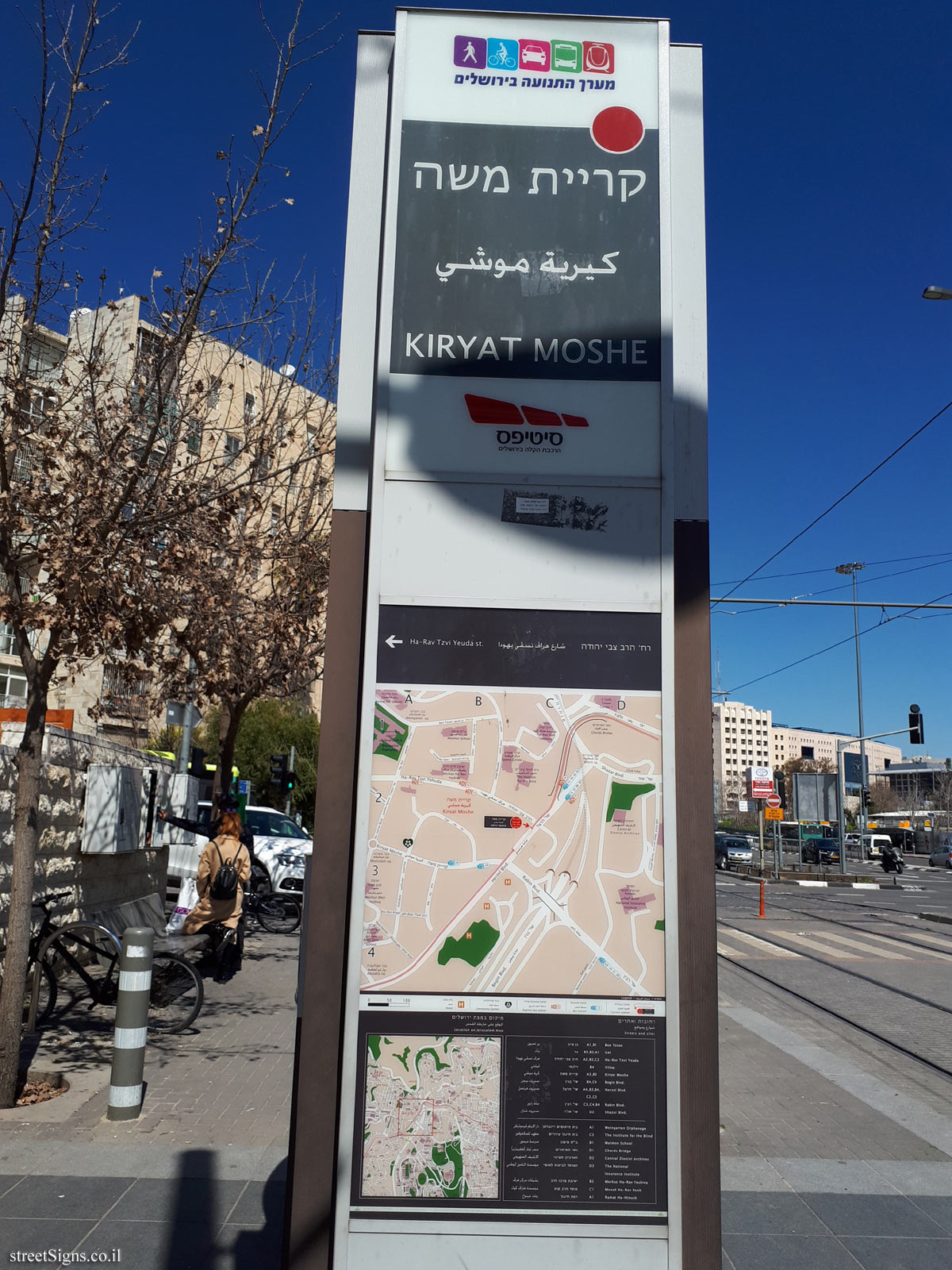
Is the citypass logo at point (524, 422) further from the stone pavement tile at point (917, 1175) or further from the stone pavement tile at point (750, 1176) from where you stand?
the stone pavement tile at point (917, 1175)

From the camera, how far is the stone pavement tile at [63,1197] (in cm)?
452

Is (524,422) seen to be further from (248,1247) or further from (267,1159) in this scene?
(267,1159)

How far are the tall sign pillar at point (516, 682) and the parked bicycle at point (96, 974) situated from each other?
4.97 meters

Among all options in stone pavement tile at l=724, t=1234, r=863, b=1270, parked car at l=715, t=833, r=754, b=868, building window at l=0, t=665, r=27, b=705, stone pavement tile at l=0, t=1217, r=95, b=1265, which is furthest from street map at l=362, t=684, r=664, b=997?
parked car at l=715, t=833, r=754, b=868

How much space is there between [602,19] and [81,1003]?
825cm

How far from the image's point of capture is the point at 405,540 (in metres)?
3.52

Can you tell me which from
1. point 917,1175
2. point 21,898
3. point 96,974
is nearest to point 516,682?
point 917,1175

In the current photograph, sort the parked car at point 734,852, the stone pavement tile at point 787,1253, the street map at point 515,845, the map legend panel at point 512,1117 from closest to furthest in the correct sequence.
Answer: the map legend panel at point 512,1117, the street map at point 515,845, the stone pavement tile at point 787,1253, the parked car at point 734,852

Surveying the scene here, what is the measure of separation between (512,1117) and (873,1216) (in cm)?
269

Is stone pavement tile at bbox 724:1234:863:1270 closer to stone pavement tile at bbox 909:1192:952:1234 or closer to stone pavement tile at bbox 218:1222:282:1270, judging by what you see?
stone pavement tile at bbox 909:1192:952:1234

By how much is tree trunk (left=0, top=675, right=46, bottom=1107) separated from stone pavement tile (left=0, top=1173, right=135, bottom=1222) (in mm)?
1270

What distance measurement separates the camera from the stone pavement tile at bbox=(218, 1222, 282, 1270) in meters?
4.16

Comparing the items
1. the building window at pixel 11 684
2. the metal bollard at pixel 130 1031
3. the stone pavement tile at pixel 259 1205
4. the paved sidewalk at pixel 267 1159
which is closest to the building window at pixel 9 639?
the building window at pixel 11 684

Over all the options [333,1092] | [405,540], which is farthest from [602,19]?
[333,1092]
